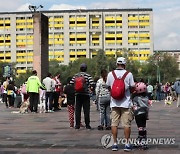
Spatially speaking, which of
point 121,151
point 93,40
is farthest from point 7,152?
point 93,40

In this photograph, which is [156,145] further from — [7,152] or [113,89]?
[7,152]

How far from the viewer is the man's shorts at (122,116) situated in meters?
9.84

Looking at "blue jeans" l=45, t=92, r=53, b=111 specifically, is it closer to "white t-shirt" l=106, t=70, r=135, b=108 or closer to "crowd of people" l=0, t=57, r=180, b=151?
"crowd of people" l=0, t=57, r=180, b=151

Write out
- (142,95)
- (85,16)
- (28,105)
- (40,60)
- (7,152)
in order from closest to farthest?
(7,152)
(142,95)
(28,105)
(40,60)
(85,16)

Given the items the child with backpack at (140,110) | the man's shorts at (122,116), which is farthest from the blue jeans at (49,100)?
the man's shorts at (122,116)

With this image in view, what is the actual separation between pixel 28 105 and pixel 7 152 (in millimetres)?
13092

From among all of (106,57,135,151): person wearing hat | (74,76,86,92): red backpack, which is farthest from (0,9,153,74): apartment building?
(106,57,135,151): person wearing hat

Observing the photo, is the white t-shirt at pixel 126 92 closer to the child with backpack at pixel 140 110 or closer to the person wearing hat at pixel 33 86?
the child with backpack at pixel 140 110

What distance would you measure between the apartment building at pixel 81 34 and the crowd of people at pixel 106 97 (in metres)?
141

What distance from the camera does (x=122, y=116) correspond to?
32.5ft

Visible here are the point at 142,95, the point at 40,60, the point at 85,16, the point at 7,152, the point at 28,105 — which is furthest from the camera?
the point at 85,16

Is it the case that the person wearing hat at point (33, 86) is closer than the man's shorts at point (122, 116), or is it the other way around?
the man's shorts at point (122, 116)

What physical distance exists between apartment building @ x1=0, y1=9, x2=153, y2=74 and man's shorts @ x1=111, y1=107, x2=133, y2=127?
153759 mm

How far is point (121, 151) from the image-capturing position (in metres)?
9.69
